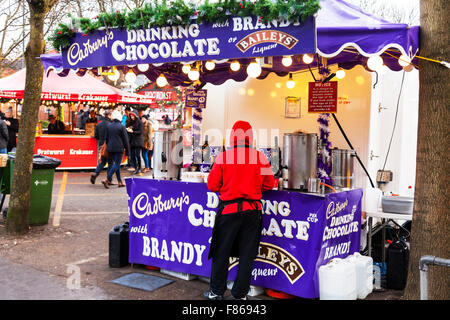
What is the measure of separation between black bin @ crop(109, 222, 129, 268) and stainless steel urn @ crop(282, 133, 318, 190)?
Answer: 7.33 feet

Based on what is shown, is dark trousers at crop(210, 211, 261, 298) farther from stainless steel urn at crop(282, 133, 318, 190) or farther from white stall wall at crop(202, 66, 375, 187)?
white stall wall at crop(202, 66, 375, 187)

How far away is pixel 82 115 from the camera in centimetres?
2352

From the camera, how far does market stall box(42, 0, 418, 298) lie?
473 centimetres

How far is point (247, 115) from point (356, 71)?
98.1 inches

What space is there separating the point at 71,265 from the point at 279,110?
5.01 metres

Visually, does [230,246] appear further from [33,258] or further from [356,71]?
[356,71]

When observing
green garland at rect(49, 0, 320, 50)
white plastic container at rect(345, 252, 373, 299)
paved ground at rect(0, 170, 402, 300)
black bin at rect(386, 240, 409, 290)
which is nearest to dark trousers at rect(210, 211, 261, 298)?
paved ground at rect(0, 170, 402, 300)

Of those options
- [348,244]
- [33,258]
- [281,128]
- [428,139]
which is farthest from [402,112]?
[33,258]

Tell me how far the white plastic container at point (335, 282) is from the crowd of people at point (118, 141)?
829 cm

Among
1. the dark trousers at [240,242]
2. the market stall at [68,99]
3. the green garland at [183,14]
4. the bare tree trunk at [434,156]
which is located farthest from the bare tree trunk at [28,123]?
the market stall at [68,99]

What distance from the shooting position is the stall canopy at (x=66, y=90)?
611 inches

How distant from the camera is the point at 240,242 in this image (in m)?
4.86

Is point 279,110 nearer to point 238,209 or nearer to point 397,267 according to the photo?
point 397,267

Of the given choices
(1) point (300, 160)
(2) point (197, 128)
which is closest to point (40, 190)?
(2) point (197, 128)
